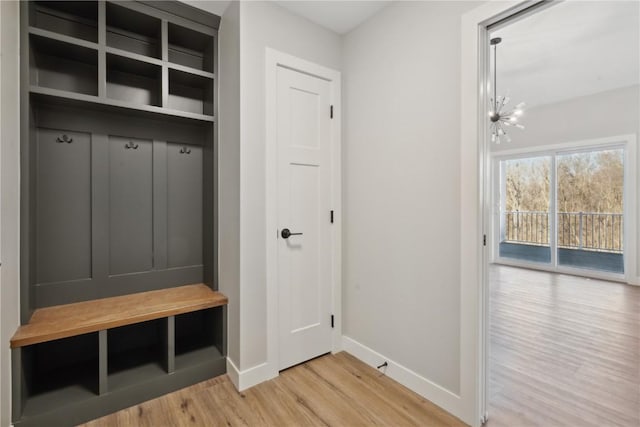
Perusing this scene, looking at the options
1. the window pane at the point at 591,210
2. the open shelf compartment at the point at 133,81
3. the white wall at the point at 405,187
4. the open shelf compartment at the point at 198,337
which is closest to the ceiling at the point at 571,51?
the white wall at the point at 405,187

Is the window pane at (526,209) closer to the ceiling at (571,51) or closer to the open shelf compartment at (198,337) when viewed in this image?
the ceiling at (571,51)

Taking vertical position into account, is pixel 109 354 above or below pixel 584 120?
below

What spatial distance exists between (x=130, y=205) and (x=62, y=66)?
101 centimetres

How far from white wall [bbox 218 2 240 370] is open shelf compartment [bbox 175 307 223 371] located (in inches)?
6.4

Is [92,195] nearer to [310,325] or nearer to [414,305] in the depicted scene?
[310,325]

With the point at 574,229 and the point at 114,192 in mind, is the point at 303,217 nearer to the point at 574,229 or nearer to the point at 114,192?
the point at 114,192

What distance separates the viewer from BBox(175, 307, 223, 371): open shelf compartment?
217cm

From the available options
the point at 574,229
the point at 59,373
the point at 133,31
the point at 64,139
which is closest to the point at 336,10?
the point at 133,31

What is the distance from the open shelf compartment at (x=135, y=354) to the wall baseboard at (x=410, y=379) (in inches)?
55.9

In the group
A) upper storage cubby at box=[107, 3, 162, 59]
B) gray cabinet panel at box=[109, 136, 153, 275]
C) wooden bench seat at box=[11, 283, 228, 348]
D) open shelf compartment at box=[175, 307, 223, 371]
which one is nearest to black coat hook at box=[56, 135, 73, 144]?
gray cabinet panel at box=[109, 136, 153, 275]

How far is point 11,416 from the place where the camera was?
152 cm

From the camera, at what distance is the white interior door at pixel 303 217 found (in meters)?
2.21

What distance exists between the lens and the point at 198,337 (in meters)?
2.47

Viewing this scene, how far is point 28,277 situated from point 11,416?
2.35ft
